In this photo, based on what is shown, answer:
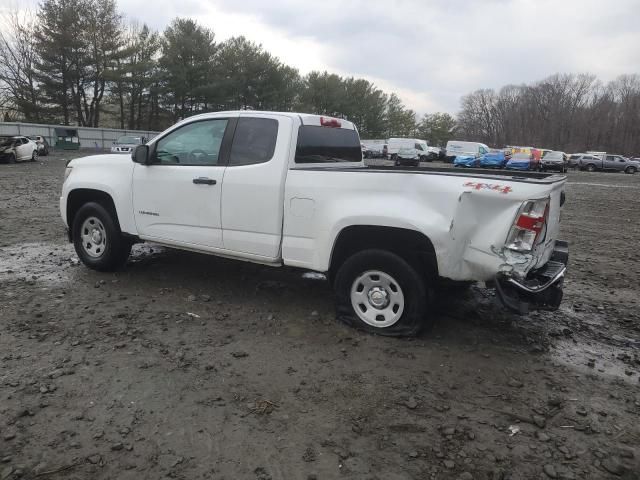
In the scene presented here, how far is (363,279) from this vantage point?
4.34 meters

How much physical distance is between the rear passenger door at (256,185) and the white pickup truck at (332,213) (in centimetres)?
1

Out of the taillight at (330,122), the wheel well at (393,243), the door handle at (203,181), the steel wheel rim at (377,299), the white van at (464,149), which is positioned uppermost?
the white van at (464,149)

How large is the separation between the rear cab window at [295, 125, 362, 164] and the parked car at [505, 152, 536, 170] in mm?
36511

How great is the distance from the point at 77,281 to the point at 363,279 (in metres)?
3.51

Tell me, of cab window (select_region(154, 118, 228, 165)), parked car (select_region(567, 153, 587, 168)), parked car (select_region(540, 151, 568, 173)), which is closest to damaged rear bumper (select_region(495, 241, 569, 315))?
cab window (select_region(154, 118, 228, 165))

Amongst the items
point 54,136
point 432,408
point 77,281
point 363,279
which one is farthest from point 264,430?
point 54,136

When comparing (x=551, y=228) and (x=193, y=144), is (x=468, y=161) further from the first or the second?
(x=551, y=228)

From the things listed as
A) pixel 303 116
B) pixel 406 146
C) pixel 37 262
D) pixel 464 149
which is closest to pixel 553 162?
pixel 464 149

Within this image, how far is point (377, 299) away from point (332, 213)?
86cm

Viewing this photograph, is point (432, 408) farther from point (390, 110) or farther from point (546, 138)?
point (546, 138)

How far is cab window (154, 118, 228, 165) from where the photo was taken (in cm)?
510

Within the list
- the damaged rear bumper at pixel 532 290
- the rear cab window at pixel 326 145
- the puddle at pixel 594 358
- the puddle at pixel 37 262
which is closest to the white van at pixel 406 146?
the puddle at pixel 37 262

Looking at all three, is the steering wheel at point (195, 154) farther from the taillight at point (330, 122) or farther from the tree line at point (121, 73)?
the tree line at point (121, 73)

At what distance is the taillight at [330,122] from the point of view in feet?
17.1
